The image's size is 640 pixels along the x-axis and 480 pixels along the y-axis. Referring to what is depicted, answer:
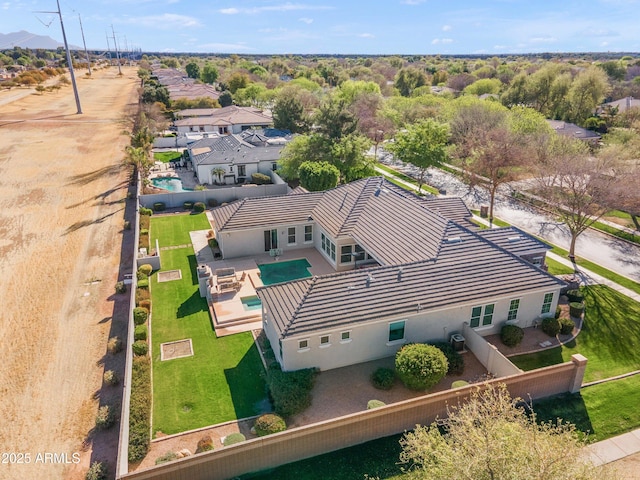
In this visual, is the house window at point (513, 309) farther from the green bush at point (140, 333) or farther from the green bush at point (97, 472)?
the green bush at point (97, 472)

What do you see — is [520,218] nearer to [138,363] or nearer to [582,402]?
[582,402]

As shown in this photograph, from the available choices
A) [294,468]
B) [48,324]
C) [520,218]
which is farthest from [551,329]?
[48,324]

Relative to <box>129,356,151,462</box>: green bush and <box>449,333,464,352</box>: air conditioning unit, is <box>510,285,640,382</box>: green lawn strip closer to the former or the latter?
<box>449,333,464,352</box>: air conditioning unit

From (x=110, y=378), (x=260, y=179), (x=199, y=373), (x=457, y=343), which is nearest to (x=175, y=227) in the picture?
(x=260, y=179)

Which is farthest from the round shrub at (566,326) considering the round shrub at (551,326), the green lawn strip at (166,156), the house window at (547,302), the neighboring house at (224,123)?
the neighboring house at (224,123)

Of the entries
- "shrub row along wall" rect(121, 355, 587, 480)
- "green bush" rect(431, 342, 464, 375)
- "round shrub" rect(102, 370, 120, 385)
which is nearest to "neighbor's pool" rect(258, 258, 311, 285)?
"round shrub" rect(102, 370, 120, 385)
